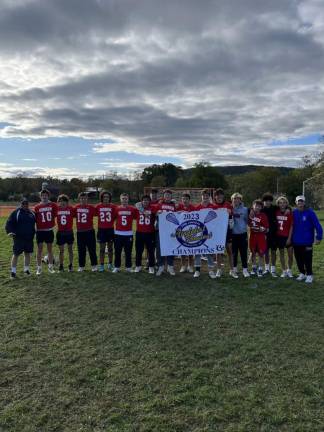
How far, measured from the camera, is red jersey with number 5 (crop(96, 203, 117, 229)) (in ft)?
29.6

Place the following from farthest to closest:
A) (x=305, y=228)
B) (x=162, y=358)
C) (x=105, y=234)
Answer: (x=105, y=234) < (x=305, y=228) < (x=162, y=358)

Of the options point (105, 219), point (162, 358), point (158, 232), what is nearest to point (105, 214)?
point (105, 219)

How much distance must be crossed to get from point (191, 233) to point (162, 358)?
4.56 m

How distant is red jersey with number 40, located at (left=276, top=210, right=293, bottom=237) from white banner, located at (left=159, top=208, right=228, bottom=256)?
4.31 feet

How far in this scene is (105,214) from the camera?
29.7 feet

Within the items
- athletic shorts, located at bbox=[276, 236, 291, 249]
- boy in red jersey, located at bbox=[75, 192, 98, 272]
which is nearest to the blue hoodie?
athletic shorts, located at bbox=[276, 236, 291, 249]

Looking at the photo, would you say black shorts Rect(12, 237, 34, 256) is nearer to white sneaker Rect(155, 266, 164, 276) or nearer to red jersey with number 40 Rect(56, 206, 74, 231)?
red jersey with number 40 Rect(56, 206, 74, 231)

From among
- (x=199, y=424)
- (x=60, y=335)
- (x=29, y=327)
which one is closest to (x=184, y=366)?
(x=199, y=424)

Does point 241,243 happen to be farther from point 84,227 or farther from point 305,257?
point 84,227

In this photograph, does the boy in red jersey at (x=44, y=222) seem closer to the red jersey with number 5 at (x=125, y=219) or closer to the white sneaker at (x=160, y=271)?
the red jersey with number 5 at (x=125, y=219)

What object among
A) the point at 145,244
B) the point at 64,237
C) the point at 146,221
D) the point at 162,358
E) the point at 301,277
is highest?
the point at 146,221

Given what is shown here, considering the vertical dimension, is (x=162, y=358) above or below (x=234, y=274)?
below

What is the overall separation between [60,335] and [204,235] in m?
4.50

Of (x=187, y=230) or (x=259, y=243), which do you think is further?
(x=187, y=230)
